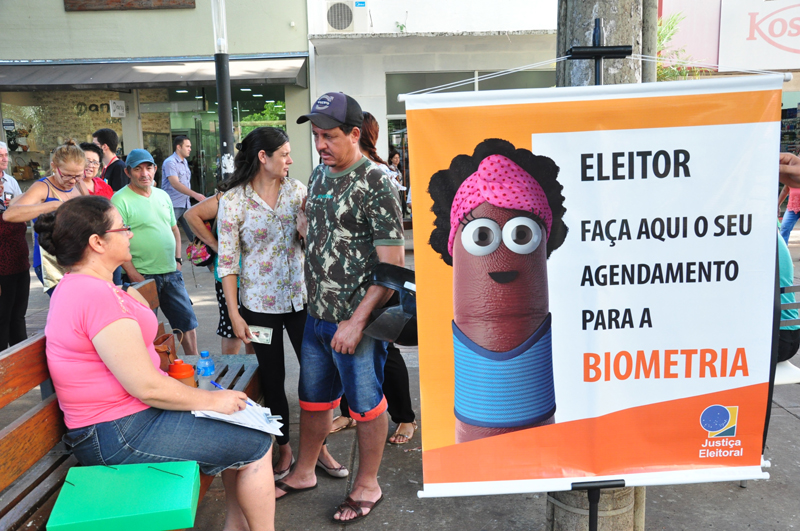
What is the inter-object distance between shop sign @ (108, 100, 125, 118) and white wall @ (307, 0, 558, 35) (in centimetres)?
568

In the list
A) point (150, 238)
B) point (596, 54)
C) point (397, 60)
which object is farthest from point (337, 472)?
point (397, 60)

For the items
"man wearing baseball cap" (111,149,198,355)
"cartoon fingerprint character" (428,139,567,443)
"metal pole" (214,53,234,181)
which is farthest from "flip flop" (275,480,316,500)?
"metal pole" (214,53,234,181)

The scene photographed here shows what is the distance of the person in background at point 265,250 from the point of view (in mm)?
3340

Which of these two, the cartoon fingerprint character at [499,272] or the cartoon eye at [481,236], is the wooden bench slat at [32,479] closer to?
the cartoon fingerprint character at [499,272]

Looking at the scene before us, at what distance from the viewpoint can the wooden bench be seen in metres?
2.14

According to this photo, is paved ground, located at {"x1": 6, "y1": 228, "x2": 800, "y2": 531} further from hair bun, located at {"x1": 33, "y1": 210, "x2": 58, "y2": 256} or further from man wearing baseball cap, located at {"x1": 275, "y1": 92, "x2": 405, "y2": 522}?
hair bun, located at {"x1": 33, "y1": 210, "x2": 58, "y2": 256}

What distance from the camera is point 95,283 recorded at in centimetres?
234

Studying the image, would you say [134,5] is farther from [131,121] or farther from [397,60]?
[397,60]

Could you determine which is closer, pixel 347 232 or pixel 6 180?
pixel 347 232

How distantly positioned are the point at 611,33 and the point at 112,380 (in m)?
2.13

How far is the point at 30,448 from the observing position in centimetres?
229

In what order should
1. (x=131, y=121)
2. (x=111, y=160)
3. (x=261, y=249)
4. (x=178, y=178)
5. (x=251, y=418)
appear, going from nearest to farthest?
(x=251, y=418) → (x=261, y=249) → (x=111, y=160) → (x=178, y=178) → (x=131, y=121)

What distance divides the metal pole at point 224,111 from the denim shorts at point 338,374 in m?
5.47

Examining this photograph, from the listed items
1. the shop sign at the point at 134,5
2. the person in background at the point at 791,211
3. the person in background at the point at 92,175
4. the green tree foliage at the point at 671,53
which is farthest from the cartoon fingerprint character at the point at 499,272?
the shop sign at the point at 134,5
